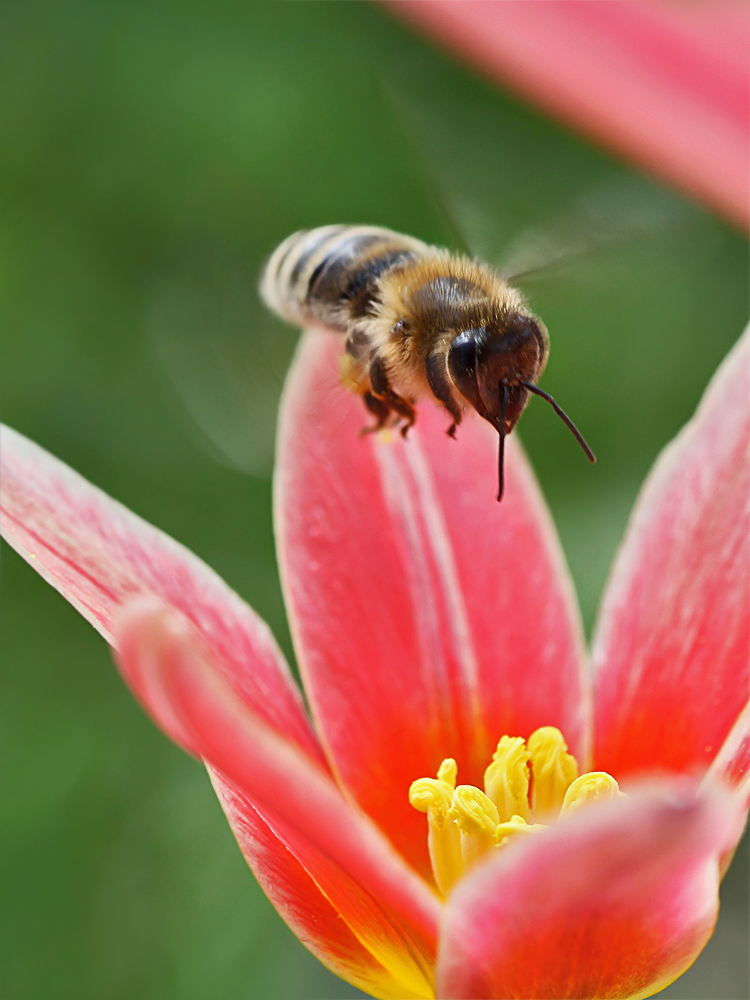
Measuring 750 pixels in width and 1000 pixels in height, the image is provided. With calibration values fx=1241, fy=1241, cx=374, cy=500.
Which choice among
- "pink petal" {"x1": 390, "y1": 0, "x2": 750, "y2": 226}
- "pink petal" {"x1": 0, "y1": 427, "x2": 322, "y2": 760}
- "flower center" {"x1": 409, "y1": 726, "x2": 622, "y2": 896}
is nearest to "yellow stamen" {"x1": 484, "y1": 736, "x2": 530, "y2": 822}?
"flower center" {"x1": 409, "y1": 726, "x2": 622, "y2": 896}

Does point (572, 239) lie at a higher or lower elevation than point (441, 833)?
higher

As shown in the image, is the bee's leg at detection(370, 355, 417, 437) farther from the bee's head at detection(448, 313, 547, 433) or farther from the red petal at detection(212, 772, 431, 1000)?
Answer: the red petal at detection(212, 772, 431, 1000)

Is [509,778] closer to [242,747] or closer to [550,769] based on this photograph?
[550,769]

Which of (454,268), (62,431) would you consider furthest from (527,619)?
(62,431)

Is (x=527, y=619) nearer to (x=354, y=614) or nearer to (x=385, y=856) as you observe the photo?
(x=354, y=614)

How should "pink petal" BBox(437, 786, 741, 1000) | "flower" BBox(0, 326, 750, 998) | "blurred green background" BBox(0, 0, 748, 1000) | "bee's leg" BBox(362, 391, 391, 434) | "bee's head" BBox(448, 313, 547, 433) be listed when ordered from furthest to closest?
"blurred green background" BBox(0, 0, 748, 1000)
"bee's leg" BBox(362, 391, 391, 434)
"bee's head" BBox(448, 313, 547, 433)
"flower" BBox(0, 326, 750, 998)
"pink petal" BBox(437, 786, 741, 1000)

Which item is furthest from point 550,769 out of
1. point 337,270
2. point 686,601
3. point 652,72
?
point 652,72

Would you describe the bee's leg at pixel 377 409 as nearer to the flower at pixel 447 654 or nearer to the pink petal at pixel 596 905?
the flower at pixel 447 654
